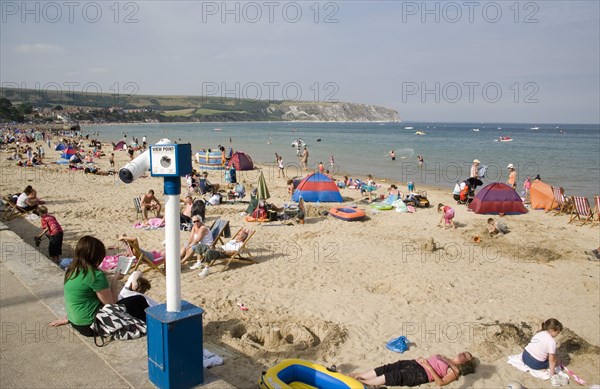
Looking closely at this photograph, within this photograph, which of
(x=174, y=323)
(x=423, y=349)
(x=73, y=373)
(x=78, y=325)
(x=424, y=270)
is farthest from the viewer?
(x=424, y=270)

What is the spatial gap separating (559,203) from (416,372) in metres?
12.0

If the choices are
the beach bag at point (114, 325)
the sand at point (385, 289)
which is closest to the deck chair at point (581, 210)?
the sand at point (385, 289)

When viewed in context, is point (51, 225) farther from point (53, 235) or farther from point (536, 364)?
point (536, 364)

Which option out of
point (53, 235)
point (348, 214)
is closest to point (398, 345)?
point (53, 235)

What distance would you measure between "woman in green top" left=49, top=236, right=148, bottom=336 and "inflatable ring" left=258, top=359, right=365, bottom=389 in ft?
5.22

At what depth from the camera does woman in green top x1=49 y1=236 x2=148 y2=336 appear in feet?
12.6

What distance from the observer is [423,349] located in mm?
5426

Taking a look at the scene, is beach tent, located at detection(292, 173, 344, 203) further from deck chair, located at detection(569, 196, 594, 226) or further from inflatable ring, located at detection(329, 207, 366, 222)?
deck chair, located at detection(569, 196, 594, 226)

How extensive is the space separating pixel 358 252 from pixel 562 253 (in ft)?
14.9

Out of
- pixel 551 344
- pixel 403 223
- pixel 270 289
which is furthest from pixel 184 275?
pixel 403 223

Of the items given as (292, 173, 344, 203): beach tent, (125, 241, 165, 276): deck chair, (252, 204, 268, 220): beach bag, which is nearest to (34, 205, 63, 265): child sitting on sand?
(125, 241, 165, 276): deck chair

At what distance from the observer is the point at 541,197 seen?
1459 cm

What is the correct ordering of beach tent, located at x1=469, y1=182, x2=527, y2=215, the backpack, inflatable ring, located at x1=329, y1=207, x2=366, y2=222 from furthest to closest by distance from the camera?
beach tent, located at x1=469, y1=182, x2=527, y2=215 < inflatable ring, located at x1=329, y1=207, x2=366, y2=222 < the backpack

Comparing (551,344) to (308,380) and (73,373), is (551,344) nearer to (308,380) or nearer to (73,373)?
(308,380)
